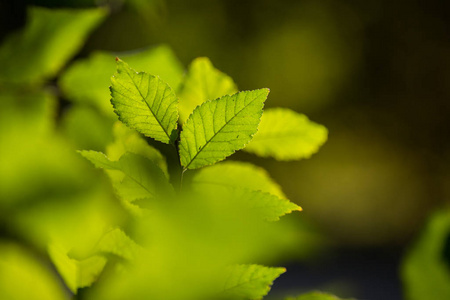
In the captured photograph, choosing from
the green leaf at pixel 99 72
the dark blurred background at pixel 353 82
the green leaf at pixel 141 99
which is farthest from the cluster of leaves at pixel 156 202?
the dark blurred background at pixel 353 82

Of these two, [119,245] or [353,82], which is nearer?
[119,245]

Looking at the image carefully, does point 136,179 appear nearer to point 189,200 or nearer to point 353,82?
point 189,200

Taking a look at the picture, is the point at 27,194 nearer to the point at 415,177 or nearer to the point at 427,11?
the point at 427,11

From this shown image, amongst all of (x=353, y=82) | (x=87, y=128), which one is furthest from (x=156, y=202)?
(x=353, y=82)

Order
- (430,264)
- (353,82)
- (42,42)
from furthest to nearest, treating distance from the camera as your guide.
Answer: (353,82) → (42,42) → (430,264)

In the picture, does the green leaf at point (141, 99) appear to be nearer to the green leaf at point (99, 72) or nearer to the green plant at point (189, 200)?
the green plant at point (189, 200)

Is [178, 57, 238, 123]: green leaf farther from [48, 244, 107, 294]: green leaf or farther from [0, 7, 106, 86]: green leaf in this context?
[0, 7, 106, 86]: green leaf
